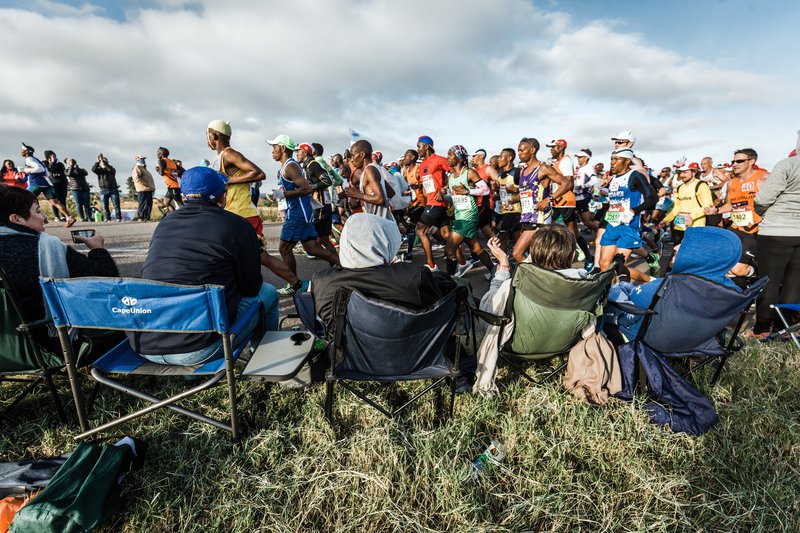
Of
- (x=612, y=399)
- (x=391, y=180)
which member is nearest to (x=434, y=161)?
(x=391, y=180)

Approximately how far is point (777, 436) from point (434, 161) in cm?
478

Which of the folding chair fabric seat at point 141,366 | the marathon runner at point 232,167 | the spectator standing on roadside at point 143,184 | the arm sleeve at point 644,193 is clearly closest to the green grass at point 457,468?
the folding chair fabric seat at point 141,366

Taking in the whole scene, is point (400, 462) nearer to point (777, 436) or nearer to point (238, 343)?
point (238, 343)

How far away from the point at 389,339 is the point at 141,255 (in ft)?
22.1

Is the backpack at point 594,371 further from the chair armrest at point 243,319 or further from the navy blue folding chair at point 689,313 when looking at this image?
the chair armrest at point 243,319

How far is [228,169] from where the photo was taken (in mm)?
4012

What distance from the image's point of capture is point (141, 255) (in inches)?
265

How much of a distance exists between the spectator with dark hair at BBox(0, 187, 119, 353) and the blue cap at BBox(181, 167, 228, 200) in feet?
2.47

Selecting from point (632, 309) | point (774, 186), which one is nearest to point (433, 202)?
point (632, 309)

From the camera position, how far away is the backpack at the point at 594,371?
229 centimetres

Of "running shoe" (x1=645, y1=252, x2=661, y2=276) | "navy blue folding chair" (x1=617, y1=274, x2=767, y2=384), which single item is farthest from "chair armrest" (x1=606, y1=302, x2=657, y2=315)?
"running shoe" (x1=645, y1=252, x2=661, y2=276)

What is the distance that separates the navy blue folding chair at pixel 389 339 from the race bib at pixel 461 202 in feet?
11.3

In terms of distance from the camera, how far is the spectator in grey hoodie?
335 cm

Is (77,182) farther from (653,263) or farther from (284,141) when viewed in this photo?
(653,263)
